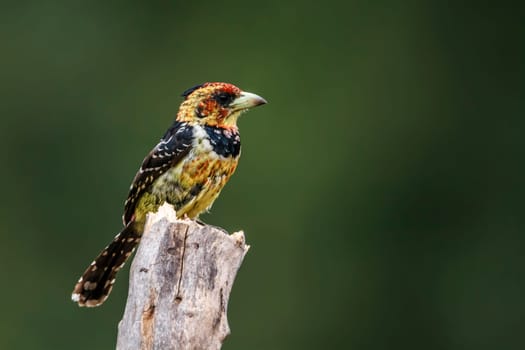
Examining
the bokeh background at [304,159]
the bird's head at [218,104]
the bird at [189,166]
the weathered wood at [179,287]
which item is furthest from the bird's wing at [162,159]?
the bokeh background at [304,159]

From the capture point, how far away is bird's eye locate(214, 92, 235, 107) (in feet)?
27.9

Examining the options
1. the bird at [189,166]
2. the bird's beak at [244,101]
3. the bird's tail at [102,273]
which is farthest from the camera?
the bird's beak at [244,101]

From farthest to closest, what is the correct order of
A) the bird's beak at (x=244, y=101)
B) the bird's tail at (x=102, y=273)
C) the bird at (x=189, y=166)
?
the bird's beak at (x=244, y=101) < the bird at (x=189, y=166) < the bird's tail at (x=102, y=273)

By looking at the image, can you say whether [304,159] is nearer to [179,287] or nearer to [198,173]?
[198,173]

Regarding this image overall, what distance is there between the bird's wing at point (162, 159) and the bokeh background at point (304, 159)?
5922mm

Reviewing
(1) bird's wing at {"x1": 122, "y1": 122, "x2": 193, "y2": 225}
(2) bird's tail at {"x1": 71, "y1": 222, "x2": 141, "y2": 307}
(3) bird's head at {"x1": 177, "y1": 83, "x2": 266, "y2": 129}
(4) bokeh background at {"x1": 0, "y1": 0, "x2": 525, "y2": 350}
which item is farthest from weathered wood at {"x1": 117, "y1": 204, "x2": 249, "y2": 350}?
(4) bokeh background at {"x1": 0, "y1": 0, "x2": 525, "y2": 350}

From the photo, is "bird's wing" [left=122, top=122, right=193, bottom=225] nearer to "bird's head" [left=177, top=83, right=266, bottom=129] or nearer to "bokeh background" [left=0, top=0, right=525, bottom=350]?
"bird's head" [left=177, top=83, right=266, bottom=129]

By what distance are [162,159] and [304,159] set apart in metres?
8.73

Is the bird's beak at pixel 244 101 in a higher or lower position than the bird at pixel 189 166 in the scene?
higher

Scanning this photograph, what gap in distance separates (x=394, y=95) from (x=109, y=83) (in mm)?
3967

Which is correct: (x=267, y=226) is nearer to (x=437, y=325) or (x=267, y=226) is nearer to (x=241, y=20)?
(x=437, y=325)

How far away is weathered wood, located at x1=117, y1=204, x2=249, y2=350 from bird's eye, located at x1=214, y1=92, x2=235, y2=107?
1746mm

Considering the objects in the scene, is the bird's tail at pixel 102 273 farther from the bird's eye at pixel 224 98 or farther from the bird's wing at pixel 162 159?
the bird's eye at pixel 224 98

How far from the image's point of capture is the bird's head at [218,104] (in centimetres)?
850
